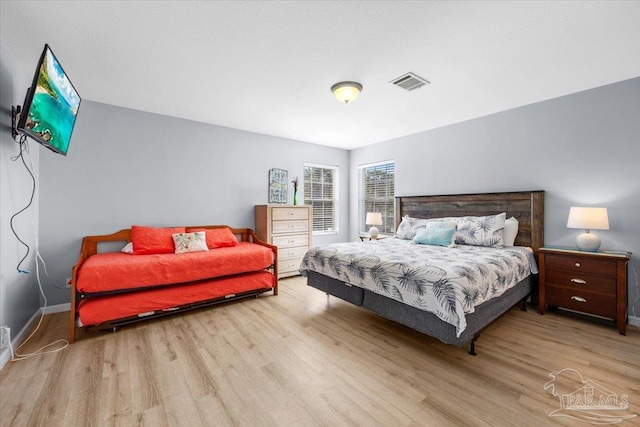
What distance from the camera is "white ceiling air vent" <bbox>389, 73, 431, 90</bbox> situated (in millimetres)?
2643

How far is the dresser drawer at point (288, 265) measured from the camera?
14.3ft

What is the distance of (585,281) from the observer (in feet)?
Answer: 8.88

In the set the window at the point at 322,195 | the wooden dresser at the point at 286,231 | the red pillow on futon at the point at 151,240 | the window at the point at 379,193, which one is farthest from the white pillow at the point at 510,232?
the red pillow on futon at the point at 151,240

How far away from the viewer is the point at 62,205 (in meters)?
3.11

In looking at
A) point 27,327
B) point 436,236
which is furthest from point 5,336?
point 436,236

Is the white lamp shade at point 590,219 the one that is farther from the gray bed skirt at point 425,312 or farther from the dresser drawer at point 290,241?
the dresser drawer at point 290,241

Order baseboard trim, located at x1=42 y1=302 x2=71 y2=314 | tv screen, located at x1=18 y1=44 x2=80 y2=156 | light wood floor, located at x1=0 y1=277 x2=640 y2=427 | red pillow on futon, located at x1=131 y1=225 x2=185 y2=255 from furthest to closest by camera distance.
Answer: red pillow on futon, located at x1=131 y1=225 x2=185 y2=255 < baseboard trim, located at x1=42 y1=302 x2=71 y2=314 < tv screen, located at x1=18 y1=44 x2=80 y2=156 < light wood floor, located at x1=0 y1=277 x2=640 y2=427

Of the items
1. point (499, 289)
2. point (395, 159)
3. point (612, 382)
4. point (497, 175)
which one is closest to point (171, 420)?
point (499, 289)

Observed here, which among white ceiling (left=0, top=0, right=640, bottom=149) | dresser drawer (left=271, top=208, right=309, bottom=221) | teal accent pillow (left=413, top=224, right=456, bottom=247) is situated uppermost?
white ceiling (left=0, top=0, right=640, bottom=149)

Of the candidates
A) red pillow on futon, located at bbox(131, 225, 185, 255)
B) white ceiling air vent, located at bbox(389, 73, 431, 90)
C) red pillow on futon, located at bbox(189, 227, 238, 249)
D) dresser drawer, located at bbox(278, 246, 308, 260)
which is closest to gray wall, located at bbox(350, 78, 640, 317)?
white ceiling air vent, located at bbox(389, 73, 431, 90)

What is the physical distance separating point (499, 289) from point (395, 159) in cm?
314

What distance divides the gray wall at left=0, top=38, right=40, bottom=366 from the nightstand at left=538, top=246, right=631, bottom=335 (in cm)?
498

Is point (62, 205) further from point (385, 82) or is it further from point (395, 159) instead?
point (395, 159)

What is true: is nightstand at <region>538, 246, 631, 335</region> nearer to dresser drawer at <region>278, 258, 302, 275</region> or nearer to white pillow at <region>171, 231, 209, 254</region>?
dresser drawer at <region>278, 258, 302, 275</region>
